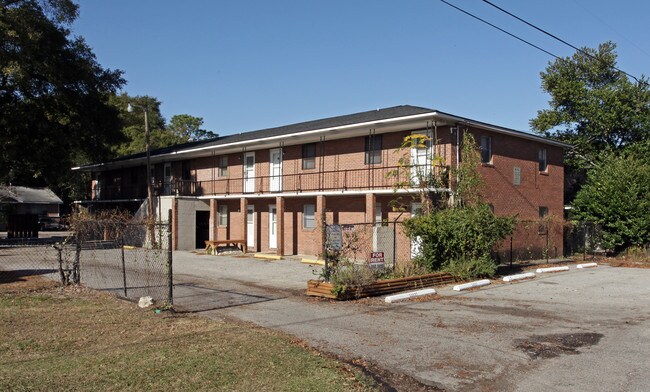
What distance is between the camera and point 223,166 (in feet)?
100

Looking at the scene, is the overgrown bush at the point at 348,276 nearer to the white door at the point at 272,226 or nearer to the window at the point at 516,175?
the window at the point at 516,175

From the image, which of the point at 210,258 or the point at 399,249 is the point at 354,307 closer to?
the point at 399,249

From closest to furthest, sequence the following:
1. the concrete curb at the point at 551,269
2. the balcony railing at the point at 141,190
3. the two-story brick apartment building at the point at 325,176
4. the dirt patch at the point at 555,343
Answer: the dirt patch at the point at 555,343
the concrete curb at the point at 551,269
the two-story brick apartment building at the point at 325,176
the balcony railing at the point at 141,190

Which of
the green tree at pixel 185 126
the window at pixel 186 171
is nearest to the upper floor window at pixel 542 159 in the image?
the window at pixel 186 171

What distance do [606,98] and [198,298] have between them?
30920 mm

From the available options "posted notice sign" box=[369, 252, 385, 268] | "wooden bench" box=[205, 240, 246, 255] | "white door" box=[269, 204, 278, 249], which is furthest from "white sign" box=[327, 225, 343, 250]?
"white door" box=[269, 204, 278, 249]

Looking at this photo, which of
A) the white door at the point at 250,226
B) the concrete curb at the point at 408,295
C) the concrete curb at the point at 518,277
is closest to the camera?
the concrete curb at the point at 408,295

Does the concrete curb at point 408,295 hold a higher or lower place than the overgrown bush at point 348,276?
lower

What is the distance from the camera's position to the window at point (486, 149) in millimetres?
21562

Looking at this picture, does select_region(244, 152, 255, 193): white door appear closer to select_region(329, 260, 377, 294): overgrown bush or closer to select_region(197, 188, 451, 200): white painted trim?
select_region(197, 188, 451, 200): white painted trim

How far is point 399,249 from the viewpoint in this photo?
69.3 ft

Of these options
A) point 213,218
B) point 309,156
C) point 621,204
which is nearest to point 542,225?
point 621,204

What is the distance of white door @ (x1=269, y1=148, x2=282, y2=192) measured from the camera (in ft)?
88.1

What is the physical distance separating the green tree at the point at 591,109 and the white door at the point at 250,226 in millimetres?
20114
